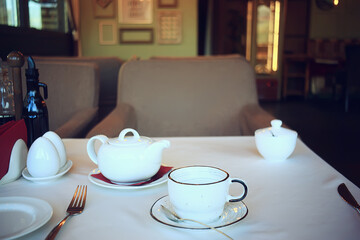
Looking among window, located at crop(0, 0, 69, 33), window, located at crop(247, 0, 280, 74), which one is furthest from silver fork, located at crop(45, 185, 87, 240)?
window, located at crop(247, 0, 280, 74)

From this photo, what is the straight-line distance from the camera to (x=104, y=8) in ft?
19.2

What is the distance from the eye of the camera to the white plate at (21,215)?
A: 0.50m

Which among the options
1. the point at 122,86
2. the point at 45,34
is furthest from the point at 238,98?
the point at 45,34

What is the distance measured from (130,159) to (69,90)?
1267mm

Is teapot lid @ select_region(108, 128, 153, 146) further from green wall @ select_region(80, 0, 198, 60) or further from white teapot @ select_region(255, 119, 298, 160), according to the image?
green wall @ select_region(80, 0, 198, 60)

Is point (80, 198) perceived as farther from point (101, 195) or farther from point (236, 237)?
point (236, 237)

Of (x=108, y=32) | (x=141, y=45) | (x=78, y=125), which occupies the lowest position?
(x=78, y=125)

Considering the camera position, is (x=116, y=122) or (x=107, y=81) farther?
(x=107, y=81)

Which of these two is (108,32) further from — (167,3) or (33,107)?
(33,107)

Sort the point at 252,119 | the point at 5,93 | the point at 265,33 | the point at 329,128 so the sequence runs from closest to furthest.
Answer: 1. the point at 5,93
2. the point at 252,119
3. the point at 329,128
4. the point at 265,33

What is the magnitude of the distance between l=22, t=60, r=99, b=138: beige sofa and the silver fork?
98 cm

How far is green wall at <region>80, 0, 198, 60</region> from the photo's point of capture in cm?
585

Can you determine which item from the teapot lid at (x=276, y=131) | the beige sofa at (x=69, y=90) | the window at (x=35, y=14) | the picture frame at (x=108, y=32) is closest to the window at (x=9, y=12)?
the window at (x=35, y=14)

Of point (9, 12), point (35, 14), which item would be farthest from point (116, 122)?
point (35, 14)
